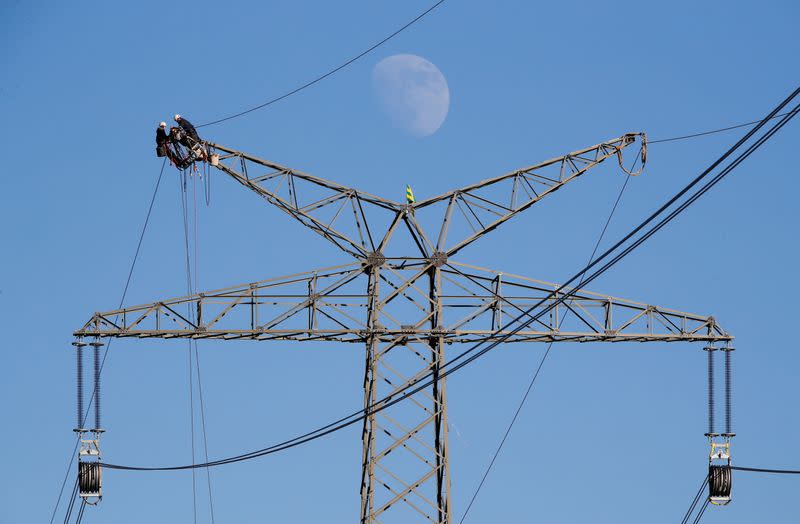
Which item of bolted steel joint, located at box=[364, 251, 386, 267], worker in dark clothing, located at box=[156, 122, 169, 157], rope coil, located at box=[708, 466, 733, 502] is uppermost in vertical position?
worker in dark clothing, located at box=[156, 122, 169, 157]

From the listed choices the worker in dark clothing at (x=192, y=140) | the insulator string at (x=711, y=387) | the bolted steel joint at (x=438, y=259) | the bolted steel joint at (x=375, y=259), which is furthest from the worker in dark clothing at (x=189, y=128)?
the insulator string at (x=711, y=387)

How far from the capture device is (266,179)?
201 feet

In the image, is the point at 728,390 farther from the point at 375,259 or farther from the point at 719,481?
the point at 375,259

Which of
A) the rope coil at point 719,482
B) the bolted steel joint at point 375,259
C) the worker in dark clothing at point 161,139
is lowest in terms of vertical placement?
the rope coil at point 719,482

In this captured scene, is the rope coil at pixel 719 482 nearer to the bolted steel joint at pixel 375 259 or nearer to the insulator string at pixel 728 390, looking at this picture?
the insulator string at pixel 728 390

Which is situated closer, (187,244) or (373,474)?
(373,474)

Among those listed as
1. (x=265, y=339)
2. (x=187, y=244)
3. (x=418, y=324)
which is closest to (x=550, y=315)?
(x=418, y=324)

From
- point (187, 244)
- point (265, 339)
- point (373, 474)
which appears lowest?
point (373, 474)

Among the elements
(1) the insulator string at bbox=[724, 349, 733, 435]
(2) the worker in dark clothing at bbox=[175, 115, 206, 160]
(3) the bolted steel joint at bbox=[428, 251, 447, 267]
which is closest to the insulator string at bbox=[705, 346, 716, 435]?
(1) the insulator string at bbox=[724, 349, 733, 435]

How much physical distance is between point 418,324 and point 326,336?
2.89 metres

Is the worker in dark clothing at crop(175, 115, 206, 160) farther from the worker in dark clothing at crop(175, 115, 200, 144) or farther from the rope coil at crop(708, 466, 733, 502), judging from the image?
the rope coil at crop(708, 466, 733, 502)

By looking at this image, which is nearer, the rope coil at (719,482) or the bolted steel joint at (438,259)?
the bolted steel joint at (438,259)

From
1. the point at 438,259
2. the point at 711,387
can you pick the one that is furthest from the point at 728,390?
the point at 438,259

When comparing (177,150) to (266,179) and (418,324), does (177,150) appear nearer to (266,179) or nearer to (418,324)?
(266,179)
